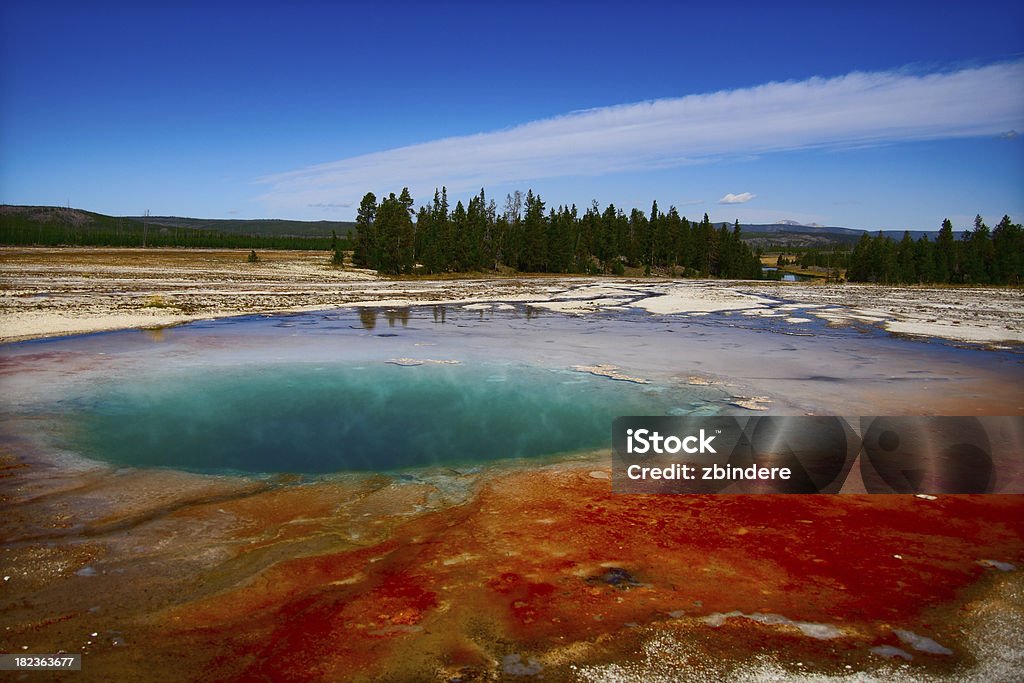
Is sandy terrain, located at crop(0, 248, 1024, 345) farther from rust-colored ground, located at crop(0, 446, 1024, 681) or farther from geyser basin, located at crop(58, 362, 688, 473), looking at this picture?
rust-colored ground, located at crop(0, 446, 1024, 681)

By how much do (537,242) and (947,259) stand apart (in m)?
53.6

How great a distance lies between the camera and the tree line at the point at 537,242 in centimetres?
6725

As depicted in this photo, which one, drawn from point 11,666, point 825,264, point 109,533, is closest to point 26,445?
A: point 109,533

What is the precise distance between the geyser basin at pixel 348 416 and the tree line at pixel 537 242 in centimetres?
5164

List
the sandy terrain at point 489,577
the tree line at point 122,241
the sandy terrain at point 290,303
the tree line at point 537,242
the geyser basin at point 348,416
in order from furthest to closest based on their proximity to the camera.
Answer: the tree line at point 122,241 < the tree line at point 537,242 < the sandy terrain at point 290,303 < the geyser basin at point 348,416 < the sandy terrain at point 489,577

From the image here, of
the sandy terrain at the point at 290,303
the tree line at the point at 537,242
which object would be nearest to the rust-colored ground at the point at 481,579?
the sandy terrain at the point at 290,303

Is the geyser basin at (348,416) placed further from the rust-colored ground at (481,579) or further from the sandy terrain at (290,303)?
the sandy terrain at (290,303)

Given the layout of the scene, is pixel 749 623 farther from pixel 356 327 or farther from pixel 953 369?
pixel 356 327

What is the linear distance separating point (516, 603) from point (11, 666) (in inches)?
141

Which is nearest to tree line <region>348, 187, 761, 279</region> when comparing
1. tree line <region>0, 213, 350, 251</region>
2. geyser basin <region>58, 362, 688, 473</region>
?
tree line <region>0, 213, 350, 251</region>

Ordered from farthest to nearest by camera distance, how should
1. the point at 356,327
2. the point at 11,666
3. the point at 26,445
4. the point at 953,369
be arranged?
the point at 356,327
the point at 953,369
the point at 26,445
the point at 11,666

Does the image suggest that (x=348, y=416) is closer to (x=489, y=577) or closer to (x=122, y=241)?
(x=489, y=577)

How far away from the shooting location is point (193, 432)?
10.2 metres

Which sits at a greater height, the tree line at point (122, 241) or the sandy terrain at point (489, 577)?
the tree line at point (122, 241)
